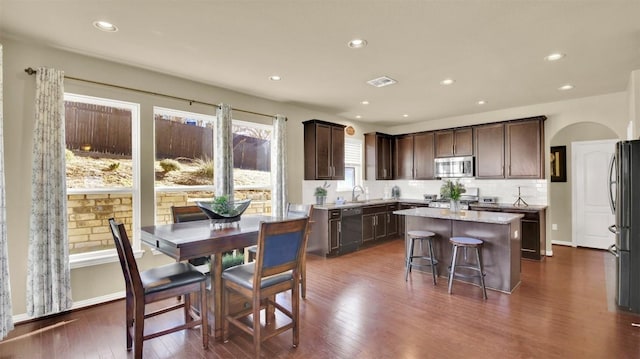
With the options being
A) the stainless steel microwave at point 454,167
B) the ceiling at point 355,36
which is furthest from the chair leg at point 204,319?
the stainless steel microwave at point 454,167

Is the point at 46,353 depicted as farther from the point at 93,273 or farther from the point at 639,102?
the point at 639,102

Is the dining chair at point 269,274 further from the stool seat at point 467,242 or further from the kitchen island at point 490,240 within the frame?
the kitchen island at point 490,240

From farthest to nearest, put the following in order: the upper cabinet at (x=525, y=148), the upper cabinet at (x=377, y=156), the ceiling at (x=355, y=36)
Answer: the upper cabinet at (x=377, y=156)
the upper cabinet at (x=525, y=148)
the ceiling at (x=355, y=36)

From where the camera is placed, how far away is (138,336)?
2115 millimetres

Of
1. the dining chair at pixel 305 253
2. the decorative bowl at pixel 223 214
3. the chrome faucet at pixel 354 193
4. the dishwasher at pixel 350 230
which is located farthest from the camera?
the chrome faucet at pixel 354 193

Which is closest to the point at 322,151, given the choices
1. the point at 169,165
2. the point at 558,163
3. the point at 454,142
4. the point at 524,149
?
the point at 169,165

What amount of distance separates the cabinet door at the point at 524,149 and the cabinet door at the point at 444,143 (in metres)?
1.04

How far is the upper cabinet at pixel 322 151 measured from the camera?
542cm

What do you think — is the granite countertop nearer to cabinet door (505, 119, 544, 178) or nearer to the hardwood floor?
the hardwood floor

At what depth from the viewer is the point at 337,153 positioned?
5.88 metres

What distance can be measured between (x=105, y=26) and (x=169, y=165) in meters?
1.77

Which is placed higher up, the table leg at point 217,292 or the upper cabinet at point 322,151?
the upper cabinet at point 322,151

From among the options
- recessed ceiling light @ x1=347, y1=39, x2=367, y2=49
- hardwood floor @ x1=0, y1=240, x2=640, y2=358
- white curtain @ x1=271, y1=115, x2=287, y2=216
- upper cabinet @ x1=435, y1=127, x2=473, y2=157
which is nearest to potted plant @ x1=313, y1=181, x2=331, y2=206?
white curtain @ x1=271, y1=115, x2=287, y2=216

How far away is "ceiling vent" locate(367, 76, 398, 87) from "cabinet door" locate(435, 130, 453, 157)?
279 centimetres
